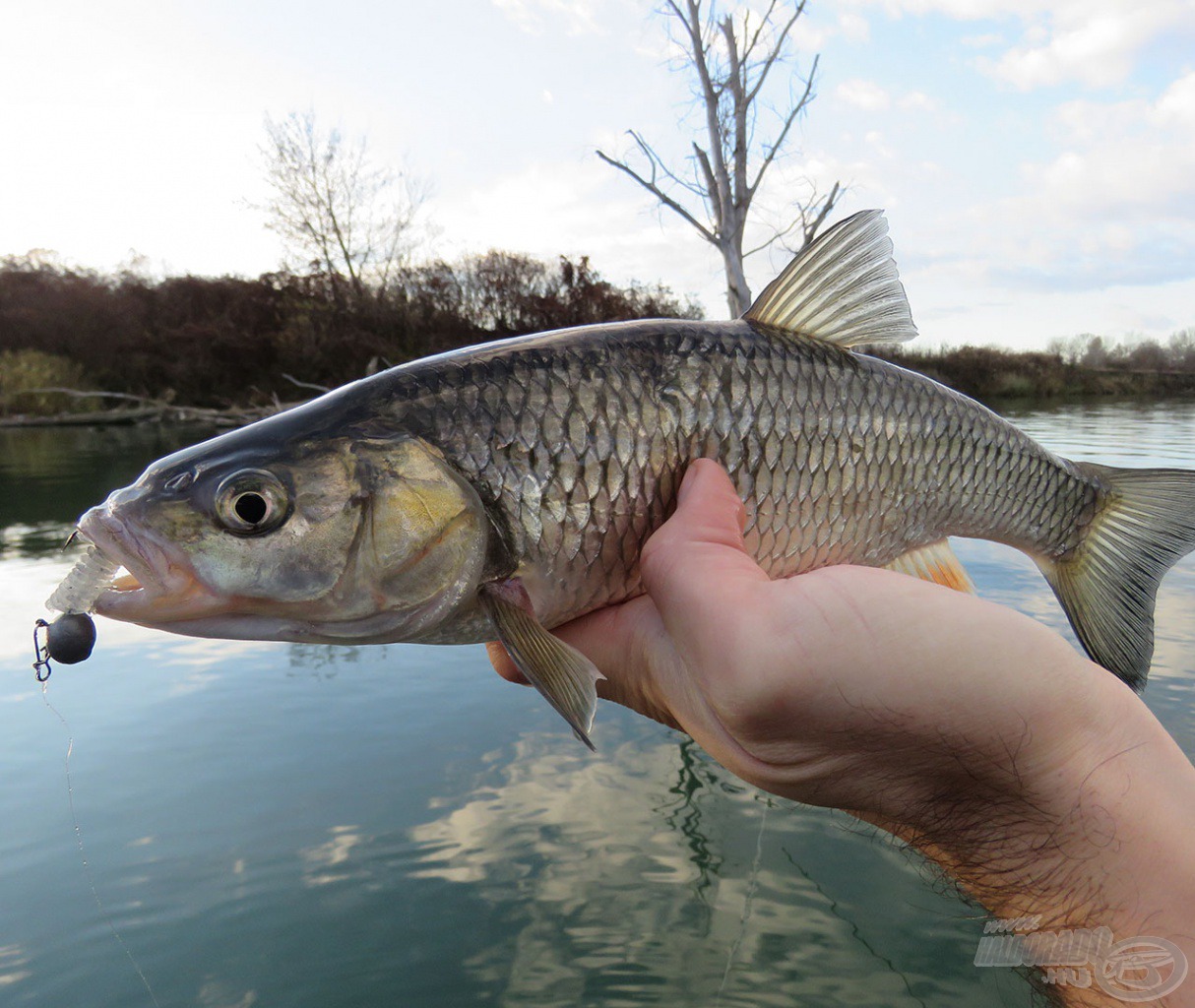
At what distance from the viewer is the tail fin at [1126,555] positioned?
8.67 ft

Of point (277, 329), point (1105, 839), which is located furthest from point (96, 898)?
point (277, 329)

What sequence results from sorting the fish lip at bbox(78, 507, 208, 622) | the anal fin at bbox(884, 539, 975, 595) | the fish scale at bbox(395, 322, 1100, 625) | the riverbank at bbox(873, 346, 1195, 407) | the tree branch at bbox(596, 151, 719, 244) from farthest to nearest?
the riverbank at bbox(873, 346, 1195, 407) < the tree branch at bbox(596, 151, 719, 244) < the anal fin at bbox(884, 539, 975, 595) < the fish scale at bbox(395, 322, 1100, 625) < the fish lip at bbox(78, 507, 208, 622)

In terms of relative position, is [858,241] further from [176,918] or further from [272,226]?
[272,226]

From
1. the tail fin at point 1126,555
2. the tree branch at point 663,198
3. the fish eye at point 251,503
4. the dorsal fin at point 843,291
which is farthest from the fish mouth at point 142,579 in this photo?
the tree branch at point 663,198

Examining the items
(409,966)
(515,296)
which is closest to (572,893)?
(409,966)

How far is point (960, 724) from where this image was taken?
5.17 feet

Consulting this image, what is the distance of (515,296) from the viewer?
116 feet

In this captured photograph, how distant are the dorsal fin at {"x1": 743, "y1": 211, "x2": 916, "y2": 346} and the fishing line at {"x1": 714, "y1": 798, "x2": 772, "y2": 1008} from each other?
11.2 ft

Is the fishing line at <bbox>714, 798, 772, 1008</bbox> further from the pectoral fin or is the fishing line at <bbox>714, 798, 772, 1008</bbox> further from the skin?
the pectoral fin

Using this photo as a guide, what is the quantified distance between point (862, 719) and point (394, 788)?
4929 millimetres

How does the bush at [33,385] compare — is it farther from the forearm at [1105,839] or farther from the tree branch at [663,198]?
the forearm at [1105,839]

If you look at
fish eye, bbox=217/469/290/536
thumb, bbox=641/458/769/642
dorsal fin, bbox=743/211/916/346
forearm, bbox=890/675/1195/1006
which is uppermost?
dorsal fin, bbox=743/211/916/346

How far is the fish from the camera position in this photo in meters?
1.72

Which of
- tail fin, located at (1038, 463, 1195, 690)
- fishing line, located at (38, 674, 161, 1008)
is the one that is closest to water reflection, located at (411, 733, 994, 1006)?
fishing line, located at (38, 674, 161, 1008)
